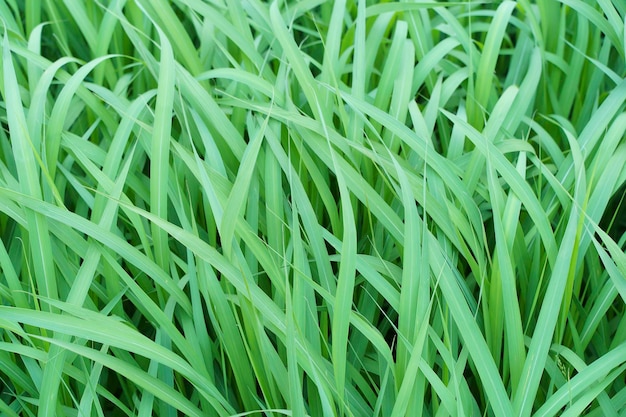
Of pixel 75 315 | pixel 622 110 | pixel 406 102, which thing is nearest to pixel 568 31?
pixel 622 110

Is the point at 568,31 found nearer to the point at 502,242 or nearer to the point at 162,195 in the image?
the point at 502,242

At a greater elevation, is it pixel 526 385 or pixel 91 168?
pixel 91 168

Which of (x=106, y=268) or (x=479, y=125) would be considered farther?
(x=479, y=125)

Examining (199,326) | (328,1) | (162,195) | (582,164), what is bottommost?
(199,326)

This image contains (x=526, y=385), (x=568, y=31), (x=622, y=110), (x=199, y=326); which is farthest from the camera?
(x=568, y=31)

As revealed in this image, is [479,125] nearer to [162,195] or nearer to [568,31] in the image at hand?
[568,31]

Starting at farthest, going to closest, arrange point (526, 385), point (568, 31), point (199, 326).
Answer: point (568, 31)
point (199, 326)
point (526, 385)
